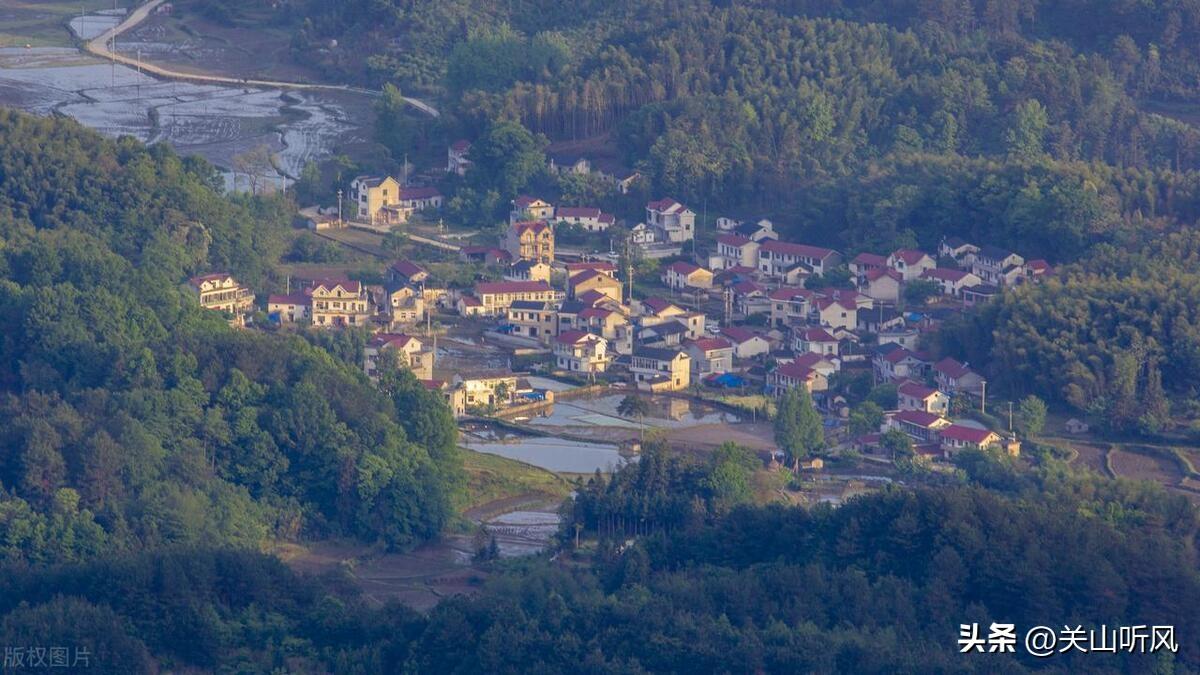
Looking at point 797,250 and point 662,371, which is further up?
point 797,250

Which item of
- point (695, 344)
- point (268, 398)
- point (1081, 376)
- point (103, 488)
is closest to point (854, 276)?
point (695, 344)

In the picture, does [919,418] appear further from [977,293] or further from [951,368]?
[977,293]

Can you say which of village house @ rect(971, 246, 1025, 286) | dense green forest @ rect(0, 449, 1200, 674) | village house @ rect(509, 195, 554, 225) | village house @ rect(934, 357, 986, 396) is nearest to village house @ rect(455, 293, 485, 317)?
village house @ rect(509, 195, 554, 225)

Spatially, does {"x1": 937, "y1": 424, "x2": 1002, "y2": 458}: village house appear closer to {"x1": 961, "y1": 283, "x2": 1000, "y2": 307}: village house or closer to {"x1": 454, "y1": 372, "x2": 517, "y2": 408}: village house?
{"x1": 454, "y1": 372, "x2": 517, "y2": 408}: village house

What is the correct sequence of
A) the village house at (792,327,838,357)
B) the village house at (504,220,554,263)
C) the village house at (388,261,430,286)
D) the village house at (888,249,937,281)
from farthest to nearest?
the village house at (504,220,554,263)
the village house at (888,249,937,281)
the village house at (388,261,430,286)
the village house at (792,327,838,357)

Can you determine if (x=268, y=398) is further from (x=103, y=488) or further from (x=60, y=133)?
(x=60, y=133)

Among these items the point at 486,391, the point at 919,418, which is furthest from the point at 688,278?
the point at 919,418
